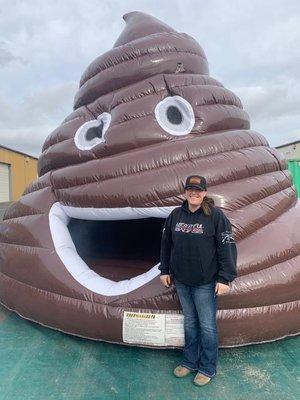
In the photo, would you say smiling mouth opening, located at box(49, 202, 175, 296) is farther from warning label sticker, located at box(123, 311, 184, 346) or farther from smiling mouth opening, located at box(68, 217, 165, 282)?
warning label sticker, located at box(123, 311, 184, 346)

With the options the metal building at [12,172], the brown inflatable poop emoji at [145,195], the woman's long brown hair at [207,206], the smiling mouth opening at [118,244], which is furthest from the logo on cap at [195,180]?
the metal building at [12,172]

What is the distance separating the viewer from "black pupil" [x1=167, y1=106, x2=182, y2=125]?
136 inches

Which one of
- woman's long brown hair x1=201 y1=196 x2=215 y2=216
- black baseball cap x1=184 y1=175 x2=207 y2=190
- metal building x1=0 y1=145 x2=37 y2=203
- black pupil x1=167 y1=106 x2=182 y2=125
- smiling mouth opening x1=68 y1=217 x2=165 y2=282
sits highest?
metal building x1=0 y1=145 x2=37 y2=203

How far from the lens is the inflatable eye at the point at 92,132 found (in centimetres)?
361

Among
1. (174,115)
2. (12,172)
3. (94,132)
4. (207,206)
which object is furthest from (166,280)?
(12,172)

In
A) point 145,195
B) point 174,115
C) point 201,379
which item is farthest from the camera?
point 174,115

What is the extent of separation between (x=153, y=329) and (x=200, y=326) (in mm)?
406

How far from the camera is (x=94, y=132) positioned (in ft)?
12.2

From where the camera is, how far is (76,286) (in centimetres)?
305

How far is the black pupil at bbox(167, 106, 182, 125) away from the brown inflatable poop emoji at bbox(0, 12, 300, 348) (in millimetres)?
10

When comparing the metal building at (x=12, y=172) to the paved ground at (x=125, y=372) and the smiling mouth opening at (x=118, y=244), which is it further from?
the paved ground at (x=125, y=372)

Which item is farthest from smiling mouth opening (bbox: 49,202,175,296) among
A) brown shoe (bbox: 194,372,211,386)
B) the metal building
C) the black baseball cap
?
the metal building

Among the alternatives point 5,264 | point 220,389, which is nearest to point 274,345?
point 220,389

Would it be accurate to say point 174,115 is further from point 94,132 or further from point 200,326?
point 200,326
